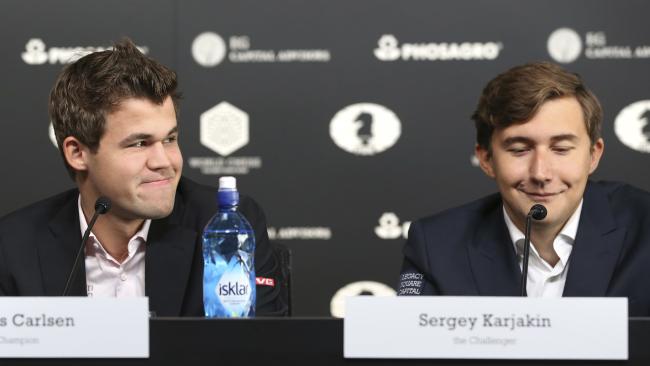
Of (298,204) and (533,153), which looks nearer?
(533,153)

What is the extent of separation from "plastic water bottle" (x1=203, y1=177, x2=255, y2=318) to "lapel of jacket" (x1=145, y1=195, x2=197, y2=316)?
6 cm

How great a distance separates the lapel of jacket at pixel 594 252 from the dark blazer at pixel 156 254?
74cm

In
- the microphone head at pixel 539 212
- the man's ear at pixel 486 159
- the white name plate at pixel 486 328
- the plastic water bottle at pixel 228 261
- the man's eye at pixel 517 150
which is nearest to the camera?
the white name plate at pixel 486 328

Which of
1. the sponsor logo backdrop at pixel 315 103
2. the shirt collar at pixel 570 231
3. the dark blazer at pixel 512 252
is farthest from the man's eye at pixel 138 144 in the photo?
the sponsor logo backdrop at pixel 315 103

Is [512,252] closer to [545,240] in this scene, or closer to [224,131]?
[545,240]

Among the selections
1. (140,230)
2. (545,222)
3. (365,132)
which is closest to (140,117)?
(140,230)

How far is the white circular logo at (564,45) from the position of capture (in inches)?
155

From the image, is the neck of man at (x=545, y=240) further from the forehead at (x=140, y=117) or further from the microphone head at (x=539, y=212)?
the forehead at (x=140, y=117)

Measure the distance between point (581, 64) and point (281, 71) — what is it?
1172mm

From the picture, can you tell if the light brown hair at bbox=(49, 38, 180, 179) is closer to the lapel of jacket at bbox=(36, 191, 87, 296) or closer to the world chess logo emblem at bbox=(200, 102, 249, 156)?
the lapel of jacket at bbox=(36, 191, 87, 296)

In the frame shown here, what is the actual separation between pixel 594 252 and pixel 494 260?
254mm

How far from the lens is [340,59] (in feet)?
13.2

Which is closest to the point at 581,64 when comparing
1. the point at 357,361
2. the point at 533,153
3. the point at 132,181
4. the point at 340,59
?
the point at 340,59

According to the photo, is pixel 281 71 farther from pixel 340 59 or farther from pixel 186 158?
pixel 186 158
